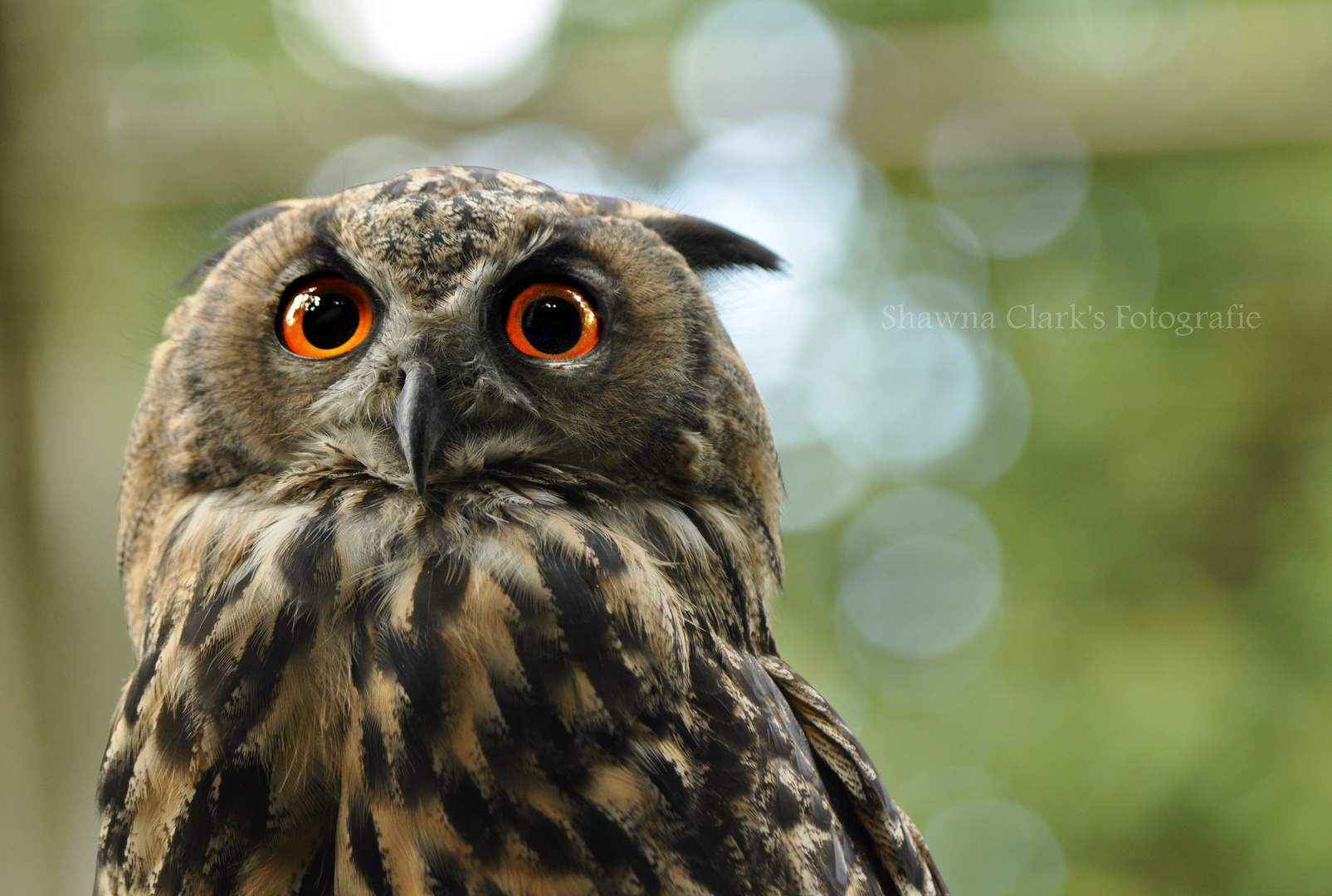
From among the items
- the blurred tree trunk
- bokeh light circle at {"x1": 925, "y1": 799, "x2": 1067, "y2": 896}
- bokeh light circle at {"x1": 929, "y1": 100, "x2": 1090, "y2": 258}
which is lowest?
bokeh light circle at {"x1": 925, "y1": 799, "x2": 1067, "y2": 896}

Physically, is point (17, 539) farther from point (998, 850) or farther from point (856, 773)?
point (998, 850)

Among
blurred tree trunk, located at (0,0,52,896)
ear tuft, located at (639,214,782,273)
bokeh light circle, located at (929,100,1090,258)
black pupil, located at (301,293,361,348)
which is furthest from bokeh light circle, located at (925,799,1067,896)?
black pupil, located at (301,293,361,348)

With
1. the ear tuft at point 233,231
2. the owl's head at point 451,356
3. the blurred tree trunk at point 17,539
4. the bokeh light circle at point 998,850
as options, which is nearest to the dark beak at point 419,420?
the owl's head at point 451,356

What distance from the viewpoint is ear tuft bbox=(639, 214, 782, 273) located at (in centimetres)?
119

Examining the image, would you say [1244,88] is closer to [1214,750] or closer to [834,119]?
[834,119]

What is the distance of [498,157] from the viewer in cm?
258

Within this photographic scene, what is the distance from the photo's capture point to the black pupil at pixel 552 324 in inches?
37.0

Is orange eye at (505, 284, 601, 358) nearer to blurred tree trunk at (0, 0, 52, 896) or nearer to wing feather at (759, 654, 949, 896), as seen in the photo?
wing feather at (759, 654, 949, 896)

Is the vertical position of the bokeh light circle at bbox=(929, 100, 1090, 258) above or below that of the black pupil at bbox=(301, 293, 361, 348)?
above

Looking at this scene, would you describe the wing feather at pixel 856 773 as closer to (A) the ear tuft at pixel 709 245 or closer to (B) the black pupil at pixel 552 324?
(B) the black pupil at pixel 552 324

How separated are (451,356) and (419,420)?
9 cm

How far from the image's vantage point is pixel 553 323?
3.12 feet

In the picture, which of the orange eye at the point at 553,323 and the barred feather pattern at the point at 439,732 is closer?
the barred feather pattern at the point at 439,732

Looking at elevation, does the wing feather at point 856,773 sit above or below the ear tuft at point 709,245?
below
